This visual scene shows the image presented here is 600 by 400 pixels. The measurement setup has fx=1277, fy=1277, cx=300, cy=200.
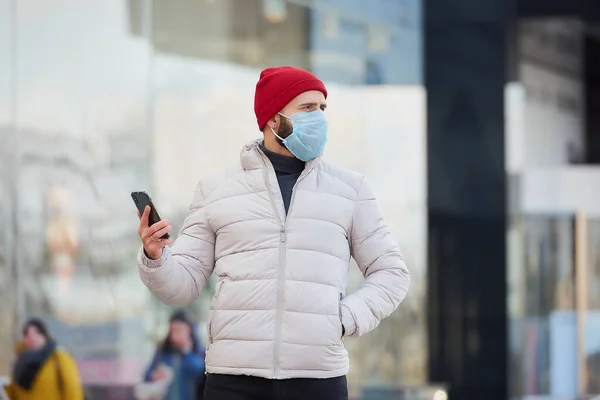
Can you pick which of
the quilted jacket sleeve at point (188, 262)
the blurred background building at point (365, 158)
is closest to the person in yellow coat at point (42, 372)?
A: the blurred background building at point (365, 158)

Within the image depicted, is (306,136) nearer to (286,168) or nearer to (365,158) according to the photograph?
(286,168)

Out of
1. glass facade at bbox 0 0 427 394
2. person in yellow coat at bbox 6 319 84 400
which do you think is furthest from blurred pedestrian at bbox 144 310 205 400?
person in yellow coat at bbox 6 319 84 400

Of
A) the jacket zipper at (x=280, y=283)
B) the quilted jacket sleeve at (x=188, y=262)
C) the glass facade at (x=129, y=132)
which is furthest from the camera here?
the glass facade at (x=129, y=132)

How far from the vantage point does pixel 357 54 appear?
10.3 metres

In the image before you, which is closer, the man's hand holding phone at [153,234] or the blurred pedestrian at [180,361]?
the man's hand holding phone at [153,234]

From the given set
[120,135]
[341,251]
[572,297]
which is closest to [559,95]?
[572,297]

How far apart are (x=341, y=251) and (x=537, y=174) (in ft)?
25.5

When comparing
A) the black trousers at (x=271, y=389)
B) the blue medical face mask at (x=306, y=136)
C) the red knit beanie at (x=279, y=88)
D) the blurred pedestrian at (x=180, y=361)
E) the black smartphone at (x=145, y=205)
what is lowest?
the blurred pedestrian at (x=180, y=361)

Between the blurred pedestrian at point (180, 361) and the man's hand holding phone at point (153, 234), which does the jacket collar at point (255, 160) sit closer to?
the man's hand holding phone at point (153, 234)

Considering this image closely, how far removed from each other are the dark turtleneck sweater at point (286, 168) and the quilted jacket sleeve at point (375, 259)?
0.19m

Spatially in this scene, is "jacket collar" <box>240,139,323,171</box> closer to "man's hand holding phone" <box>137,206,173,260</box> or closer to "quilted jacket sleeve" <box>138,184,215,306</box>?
"quilted jacket sleeve" <box>138,184,215,306</box>

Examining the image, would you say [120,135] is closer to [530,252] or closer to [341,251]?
[530,252]

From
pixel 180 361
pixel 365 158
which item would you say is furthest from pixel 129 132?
pixel 365 158

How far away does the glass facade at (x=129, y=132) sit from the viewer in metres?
9.57
